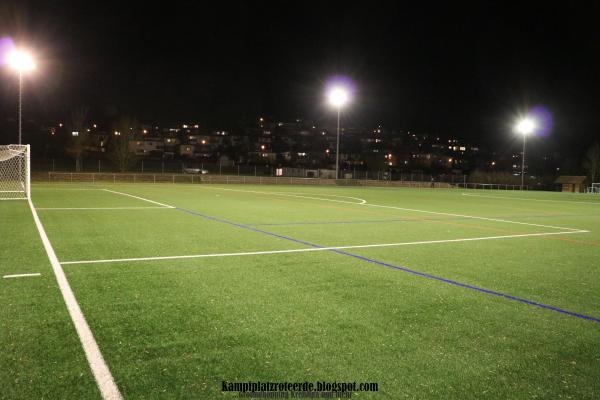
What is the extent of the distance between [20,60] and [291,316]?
24.1 meters

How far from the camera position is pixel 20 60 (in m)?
22.5

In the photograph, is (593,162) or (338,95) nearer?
(338,95)

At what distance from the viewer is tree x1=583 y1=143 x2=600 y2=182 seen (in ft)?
265

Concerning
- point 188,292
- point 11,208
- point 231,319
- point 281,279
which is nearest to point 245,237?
point 281,279

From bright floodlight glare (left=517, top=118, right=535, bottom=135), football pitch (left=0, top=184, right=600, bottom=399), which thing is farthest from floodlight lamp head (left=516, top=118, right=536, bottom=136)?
football pitch (left=0, top=184, right=600, bottom=399)

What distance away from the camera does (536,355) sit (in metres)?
3.95

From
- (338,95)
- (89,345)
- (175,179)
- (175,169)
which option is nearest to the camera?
(89,345)

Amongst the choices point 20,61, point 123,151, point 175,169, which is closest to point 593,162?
point 175,169

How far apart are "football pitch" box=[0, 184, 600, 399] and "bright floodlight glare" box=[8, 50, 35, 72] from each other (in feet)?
55.5

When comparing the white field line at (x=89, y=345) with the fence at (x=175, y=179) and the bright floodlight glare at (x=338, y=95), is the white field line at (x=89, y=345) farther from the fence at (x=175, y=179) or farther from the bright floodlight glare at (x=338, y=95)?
the fence at (x=175, y=179)

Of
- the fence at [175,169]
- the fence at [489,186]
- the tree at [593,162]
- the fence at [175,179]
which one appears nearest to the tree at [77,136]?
the fence at [175,169]

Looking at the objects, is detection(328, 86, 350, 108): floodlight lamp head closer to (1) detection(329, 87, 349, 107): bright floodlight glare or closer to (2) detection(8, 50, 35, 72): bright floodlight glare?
(1) detection(329, 87, 349, 107): bright floodlight glare

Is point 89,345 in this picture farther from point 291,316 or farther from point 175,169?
point 175,169

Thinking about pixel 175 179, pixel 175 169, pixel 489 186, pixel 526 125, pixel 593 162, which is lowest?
pixel 175 179
